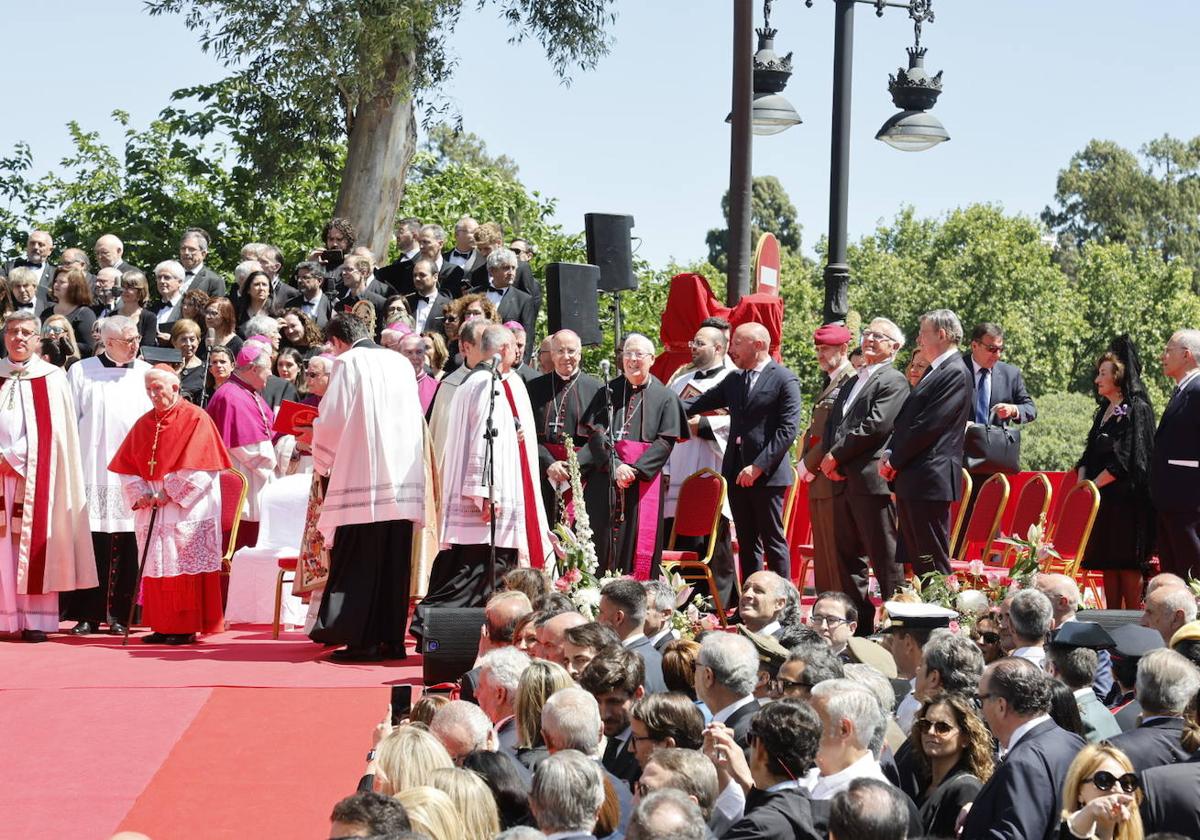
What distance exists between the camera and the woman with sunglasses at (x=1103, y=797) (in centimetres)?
493

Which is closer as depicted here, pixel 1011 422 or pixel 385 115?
pixel 1011 422

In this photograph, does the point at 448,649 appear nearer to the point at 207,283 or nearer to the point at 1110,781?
the point at 1110,781

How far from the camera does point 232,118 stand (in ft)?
78.0

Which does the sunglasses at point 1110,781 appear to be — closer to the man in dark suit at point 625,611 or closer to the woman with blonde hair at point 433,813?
the woman with blonde hair at point 433,813

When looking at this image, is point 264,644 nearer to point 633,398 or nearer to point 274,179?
point 633,398

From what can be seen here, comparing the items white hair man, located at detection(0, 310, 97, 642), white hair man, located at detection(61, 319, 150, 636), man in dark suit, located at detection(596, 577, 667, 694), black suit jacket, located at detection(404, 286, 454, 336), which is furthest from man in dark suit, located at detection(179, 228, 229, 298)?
man in dark suit, located at detection(596, 577, 667, 694)

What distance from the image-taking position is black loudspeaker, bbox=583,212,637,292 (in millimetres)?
13555

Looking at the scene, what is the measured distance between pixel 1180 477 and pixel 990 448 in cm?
250

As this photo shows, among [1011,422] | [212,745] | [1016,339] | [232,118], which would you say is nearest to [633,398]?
[1011,422]

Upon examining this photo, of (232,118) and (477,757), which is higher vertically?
(232,118)

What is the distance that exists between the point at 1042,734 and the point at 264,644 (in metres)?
7.15

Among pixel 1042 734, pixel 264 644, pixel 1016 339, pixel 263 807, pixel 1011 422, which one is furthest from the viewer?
pixel 1016 339

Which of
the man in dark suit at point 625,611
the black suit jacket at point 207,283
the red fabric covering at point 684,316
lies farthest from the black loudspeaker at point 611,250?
the man in dark suit at point 625,611

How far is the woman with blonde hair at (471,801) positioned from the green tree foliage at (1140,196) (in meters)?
68.0
